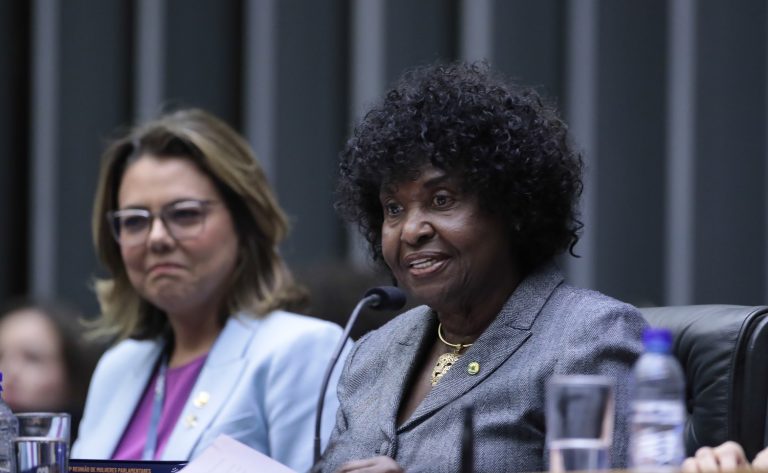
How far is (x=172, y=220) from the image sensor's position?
12.4 ft

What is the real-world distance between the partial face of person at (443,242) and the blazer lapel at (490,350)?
3.6 inches

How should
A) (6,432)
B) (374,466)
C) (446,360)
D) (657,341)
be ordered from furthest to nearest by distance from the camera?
(446,360) < (6,432) < (374,466) < (657,341)

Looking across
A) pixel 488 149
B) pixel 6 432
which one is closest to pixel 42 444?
pixel 6 432

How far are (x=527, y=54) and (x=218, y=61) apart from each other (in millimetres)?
1788

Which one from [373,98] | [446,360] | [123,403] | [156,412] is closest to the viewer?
[446,360]

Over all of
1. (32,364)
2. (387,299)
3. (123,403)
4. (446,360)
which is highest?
(387,299)

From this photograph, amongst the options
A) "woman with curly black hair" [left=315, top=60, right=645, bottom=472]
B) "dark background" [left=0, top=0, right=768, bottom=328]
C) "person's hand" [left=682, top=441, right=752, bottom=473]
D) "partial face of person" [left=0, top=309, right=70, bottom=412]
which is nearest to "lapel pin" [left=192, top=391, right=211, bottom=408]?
"woman with curly black hair" [left=315, top=60, right=645, bottom=472]

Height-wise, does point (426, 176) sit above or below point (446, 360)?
above

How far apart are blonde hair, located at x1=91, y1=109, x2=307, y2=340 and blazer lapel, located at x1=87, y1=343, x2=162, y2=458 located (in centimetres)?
8

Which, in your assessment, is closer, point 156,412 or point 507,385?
point 507,385

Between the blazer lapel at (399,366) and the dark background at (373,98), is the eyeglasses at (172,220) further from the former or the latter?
the dark background at (373,98)

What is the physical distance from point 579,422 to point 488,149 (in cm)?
93

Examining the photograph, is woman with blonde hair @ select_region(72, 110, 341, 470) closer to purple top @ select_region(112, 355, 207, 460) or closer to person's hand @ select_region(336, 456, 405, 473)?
purple top @ select_region(112, 355, 207, 460)

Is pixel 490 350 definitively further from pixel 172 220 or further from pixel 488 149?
pixel 172 220
